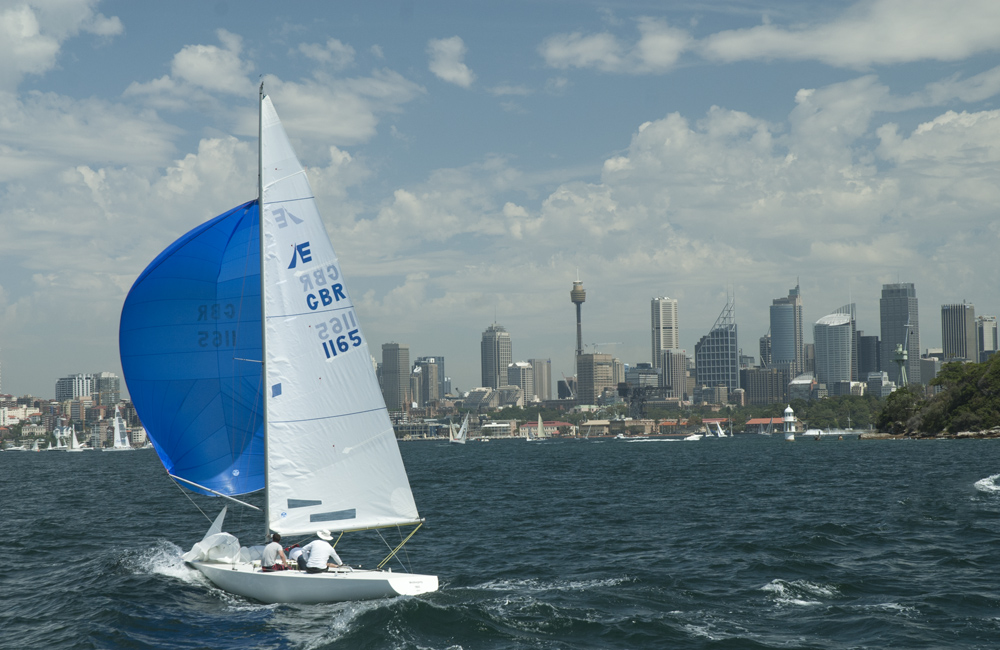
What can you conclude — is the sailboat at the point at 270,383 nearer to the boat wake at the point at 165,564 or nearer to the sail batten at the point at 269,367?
the sail batten at the point at 269,367

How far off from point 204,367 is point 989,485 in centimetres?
3704

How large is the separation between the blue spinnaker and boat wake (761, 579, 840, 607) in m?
10.9

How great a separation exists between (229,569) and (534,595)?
244 inches

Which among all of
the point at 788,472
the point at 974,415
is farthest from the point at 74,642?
the point at 974,415

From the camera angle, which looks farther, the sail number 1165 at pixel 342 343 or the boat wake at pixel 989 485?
the boat wake at pixel 989 485

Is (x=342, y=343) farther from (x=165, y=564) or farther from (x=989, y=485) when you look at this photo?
(x=989, y=485)

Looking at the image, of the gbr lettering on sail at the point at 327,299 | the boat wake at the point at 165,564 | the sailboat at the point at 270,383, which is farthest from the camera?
the boat wake at the point at 165,564

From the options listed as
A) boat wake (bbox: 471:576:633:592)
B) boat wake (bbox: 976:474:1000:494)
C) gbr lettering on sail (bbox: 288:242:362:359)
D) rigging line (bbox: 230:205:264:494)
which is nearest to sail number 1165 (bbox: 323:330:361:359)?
gbr lettering on sail (bbox: 288:242:362:359)

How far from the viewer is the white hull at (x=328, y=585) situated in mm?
16562

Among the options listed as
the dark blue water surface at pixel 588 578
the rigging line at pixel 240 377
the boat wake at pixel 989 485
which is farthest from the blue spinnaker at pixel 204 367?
the boat wake at pixel 989 485

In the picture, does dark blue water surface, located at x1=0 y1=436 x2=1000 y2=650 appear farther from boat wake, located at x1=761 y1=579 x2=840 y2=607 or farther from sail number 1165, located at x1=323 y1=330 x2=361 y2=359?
sail number 1165, located at x1=323 y1=330 x2=361 y2=359

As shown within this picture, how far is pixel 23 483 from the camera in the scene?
6831 cm

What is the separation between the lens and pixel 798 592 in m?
18.5

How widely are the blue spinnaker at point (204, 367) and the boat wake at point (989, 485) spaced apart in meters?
33.0
